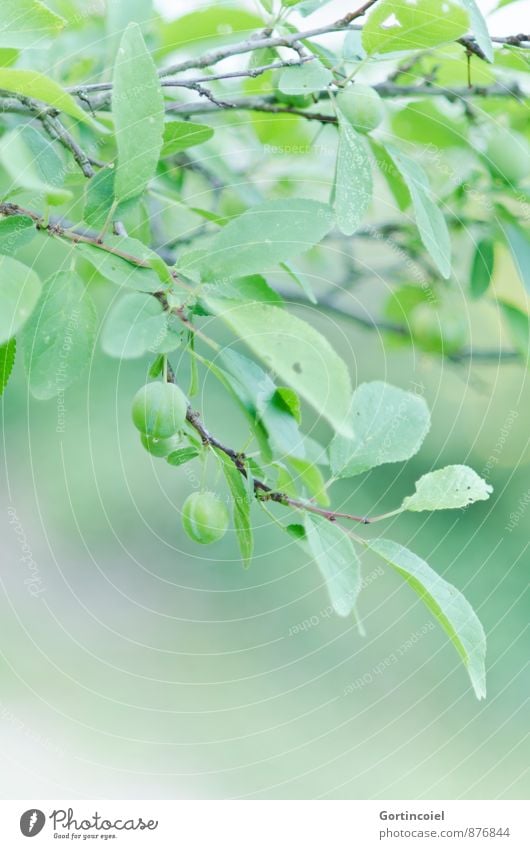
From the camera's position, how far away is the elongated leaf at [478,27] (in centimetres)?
34

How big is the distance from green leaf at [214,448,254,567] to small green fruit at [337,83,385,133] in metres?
0.14

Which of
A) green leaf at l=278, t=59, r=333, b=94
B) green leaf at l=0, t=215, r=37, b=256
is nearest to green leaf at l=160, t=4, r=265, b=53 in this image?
green leaf at l=278, t=59, r=333, b=94

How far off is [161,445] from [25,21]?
6.1 inches

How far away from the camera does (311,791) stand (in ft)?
1.99

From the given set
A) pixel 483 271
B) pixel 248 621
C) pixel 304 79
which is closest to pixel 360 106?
pixel 304 79

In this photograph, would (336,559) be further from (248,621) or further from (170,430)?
(248,621)

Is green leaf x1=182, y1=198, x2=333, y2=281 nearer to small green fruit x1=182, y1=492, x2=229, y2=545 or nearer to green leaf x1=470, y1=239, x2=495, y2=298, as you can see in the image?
small green fruit x1=182, y1=492, x2=229, y2=545

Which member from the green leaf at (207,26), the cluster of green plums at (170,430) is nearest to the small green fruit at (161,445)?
the cluster of green plums at (170,430)

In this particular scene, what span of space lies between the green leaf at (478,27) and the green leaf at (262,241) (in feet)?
0.38

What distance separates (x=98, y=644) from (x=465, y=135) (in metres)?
0.52

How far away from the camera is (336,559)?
0.30m

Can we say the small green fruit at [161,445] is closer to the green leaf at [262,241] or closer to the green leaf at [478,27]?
the green leaf at [262,241]

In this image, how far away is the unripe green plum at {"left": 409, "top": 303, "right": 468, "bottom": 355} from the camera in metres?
0.64

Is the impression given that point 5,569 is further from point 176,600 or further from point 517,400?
point 517,400
